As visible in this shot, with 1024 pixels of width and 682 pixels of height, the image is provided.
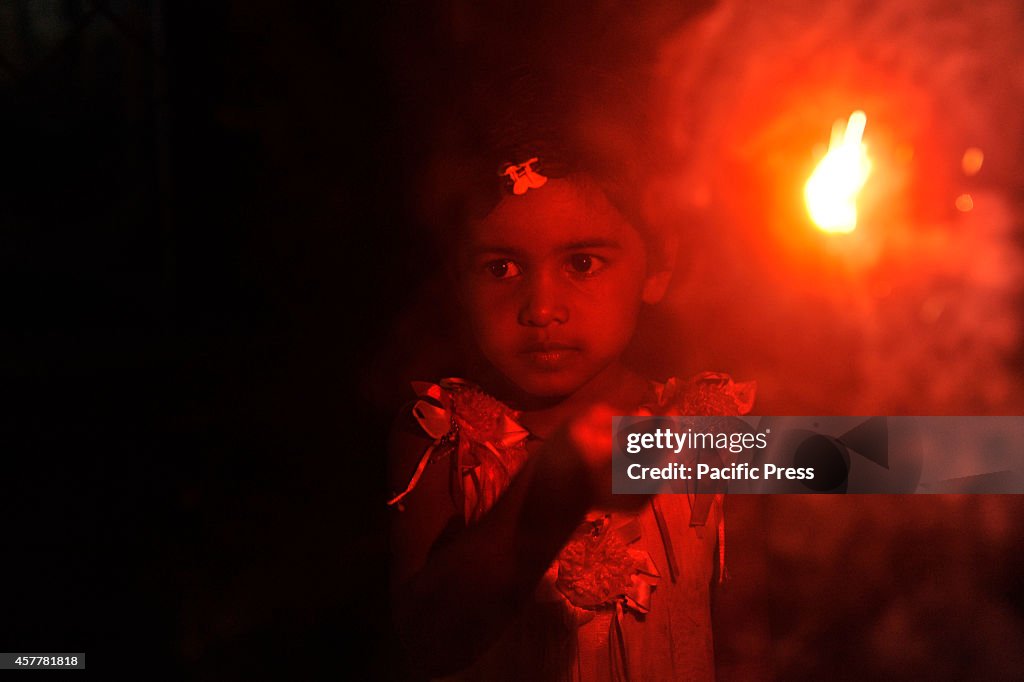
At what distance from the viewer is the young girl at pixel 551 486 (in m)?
0.76

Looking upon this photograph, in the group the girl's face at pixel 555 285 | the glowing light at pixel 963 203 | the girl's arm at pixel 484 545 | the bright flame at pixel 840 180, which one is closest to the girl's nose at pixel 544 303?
the girl's face at pixel 555 285

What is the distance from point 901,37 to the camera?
2.69ft

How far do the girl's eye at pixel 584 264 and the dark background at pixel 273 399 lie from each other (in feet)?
0.52

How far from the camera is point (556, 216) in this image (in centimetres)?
75

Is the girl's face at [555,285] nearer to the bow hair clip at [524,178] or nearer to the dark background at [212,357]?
the bow hair clip at [524,178]

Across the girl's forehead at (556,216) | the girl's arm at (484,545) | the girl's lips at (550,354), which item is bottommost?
the girl's arm at (484,545)

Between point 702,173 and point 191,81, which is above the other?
point 191,81

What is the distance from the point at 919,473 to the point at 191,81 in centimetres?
90

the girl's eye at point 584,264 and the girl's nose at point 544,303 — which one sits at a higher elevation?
the girl's eye at point 584,264

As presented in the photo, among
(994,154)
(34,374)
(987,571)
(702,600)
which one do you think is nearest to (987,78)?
(994,154)

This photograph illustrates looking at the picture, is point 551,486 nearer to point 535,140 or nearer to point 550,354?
point 550,354

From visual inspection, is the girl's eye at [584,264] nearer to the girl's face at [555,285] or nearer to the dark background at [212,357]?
the girl's face at [555,285]

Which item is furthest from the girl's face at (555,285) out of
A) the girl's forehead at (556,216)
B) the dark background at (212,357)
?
the dark background at (212,357)

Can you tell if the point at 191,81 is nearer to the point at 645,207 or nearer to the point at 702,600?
the point at 645,207
